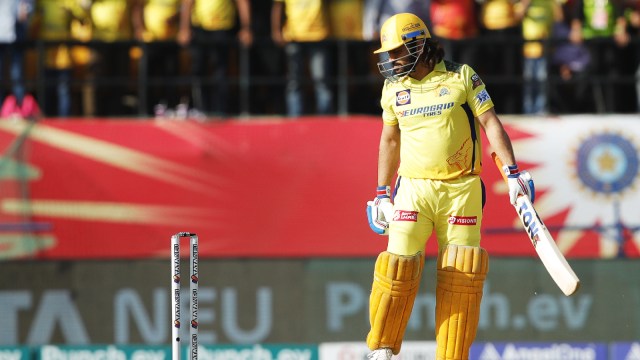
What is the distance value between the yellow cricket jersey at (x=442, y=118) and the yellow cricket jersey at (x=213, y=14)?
160 inches

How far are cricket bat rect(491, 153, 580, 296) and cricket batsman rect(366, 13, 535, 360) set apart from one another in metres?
0.12

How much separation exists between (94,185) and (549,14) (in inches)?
181

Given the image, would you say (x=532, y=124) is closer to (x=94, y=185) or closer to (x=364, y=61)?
(x=364, y=61)

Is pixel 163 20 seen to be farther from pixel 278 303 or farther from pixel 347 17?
pixel 278 303

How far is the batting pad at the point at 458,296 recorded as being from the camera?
845 cm

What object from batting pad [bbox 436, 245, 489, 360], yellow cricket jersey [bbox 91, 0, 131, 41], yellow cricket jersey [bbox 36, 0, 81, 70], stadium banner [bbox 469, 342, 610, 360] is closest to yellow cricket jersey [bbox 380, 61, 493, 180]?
batting pad [bbox 436, 245, 489, 360]

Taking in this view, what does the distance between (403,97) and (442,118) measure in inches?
11.9

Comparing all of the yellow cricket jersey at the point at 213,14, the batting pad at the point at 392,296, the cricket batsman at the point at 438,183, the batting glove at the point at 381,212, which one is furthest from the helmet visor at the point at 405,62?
the yellow cricket jersey at the point at 213,14

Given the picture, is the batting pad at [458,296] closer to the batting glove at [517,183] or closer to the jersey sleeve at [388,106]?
the batting glove at [517,183]

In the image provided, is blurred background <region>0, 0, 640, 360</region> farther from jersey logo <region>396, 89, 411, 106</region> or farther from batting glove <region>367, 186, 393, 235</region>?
jersey logo <region>396, 89, 411, 106</region>

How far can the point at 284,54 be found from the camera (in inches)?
482

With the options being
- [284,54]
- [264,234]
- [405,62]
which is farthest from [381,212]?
[284,54]

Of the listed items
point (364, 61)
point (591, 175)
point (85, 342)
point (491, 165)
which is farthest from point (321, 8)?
point (85, 342)

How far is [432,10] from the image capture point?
490 inches
